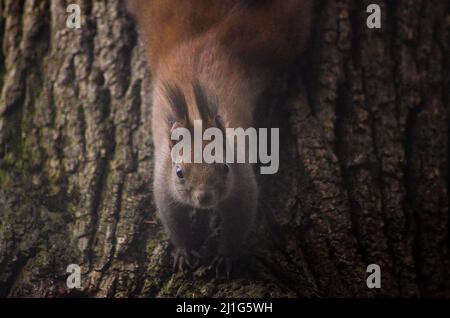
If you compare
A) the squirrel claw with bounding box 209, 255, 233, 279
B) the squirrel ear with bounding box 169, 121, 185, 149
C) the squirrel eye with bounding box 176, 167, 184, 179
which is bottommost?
the squirrel claw with bounding box 209, 255, 233, 279

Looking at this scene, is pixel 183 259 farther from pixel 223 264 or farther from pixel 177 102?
pixel 177 102

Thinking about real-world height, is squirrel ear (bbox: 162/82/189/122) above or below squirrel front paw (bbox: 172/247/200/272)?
above

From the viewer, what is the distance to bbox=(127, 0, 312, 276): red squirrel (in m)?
1.72

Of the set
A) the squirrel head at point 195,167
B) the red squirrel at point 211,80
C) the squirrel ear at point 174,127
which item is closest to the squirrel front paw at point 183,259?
the red squirrel at point 211,80

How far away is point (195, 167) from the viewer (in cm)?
168

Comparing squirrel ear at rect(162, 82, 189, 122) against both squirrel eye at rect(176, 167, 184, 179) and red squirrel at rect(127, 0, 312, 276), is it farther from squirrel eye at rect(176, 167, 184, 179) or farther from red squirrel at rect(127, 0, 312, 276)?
squirrel eye at rect(176, 167, 184, 179)

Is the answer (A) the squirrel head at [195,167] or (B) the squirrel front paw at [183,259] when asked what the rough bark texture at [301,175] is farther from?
(A) the squirrel head at [195,167]

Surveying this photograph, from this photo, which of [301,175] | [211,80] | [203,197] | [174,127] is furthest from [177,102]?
[301,175]

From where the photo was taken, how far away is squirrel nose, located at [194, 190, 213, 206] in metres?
1.67

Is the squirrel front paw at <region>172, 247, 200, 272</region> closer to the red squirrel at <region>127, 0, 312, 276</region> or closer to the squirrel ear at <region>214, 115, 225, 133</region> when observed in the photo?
the red squirrel at <region>127, 0, 312, 276</region>

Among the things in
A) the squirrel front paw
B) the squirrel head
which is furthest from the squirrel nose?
the squirrel front paw

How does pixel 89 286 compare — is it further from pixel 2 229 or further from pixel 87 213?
pixel 2 229
